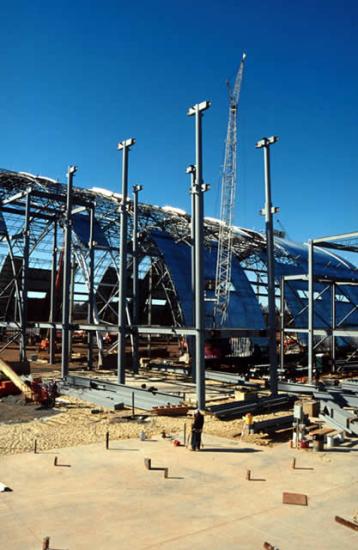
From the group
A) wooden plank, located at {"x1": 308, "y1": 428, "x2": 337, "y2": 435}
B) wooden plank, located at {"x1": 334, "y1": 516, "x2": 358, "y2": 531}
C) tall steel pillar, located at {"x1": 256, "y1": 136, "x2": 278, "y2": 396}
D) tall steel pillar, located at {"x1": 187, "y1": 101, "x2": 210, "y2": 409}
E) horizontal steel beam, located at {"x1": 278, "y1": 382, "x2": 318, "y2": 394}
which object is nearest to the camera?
wooden plank, located at {"x1": 334, "y1": 516, "x2": 358, "y2": 531}

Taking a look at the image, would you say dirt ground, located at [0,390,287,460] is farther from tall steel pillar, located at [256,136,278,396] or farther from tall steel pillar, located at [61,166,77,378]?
tall steel pillar, located at [61,166,77,378]

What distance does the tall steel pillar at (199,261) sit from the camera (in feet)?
71.2

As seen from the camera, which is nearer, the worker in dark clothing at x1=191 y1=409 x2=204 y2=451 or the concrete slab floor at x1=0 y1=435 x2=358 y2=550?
the concrete slab floor at x1=0 y1=435 x2=358 y2=550

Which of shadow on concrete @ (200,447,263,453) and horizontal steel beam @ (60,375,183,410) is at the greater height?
horizontal steel beam @ (60,375,183,410)

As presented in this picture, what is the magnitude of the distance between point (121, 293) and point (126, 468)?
15.8 m

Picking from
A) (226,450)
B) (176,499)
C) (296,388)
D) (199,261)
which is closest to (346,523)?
(176,499)

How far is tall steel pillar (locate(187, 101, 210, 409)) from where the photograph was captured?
21.7 metres

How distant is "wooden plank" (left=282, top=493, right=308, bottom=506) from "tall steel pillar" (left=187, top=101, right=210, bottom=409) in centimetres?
998

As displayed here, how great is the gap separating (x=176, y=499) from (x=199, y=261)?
11.9m

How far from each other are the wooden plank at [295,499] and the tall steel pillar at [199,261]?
998 cm

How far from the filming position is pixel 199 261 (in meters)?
21.8

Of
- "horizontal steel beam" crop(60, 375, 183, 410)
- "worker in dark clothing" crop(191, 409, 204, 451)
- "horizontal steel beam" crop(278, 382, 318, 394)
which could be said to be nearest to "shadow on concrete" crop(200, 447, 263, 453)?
"worker in dark clothing" crop(191, 409, 204, 451)

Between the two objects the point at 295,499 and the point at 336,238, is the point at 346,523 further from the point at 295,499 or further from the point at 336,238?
the point at 336,238

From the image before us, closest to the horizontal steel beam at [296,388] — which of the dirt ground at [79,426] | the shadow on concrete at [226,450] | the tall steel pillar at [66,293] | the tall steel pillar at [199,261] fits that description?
the dirt ground at [79,426]
